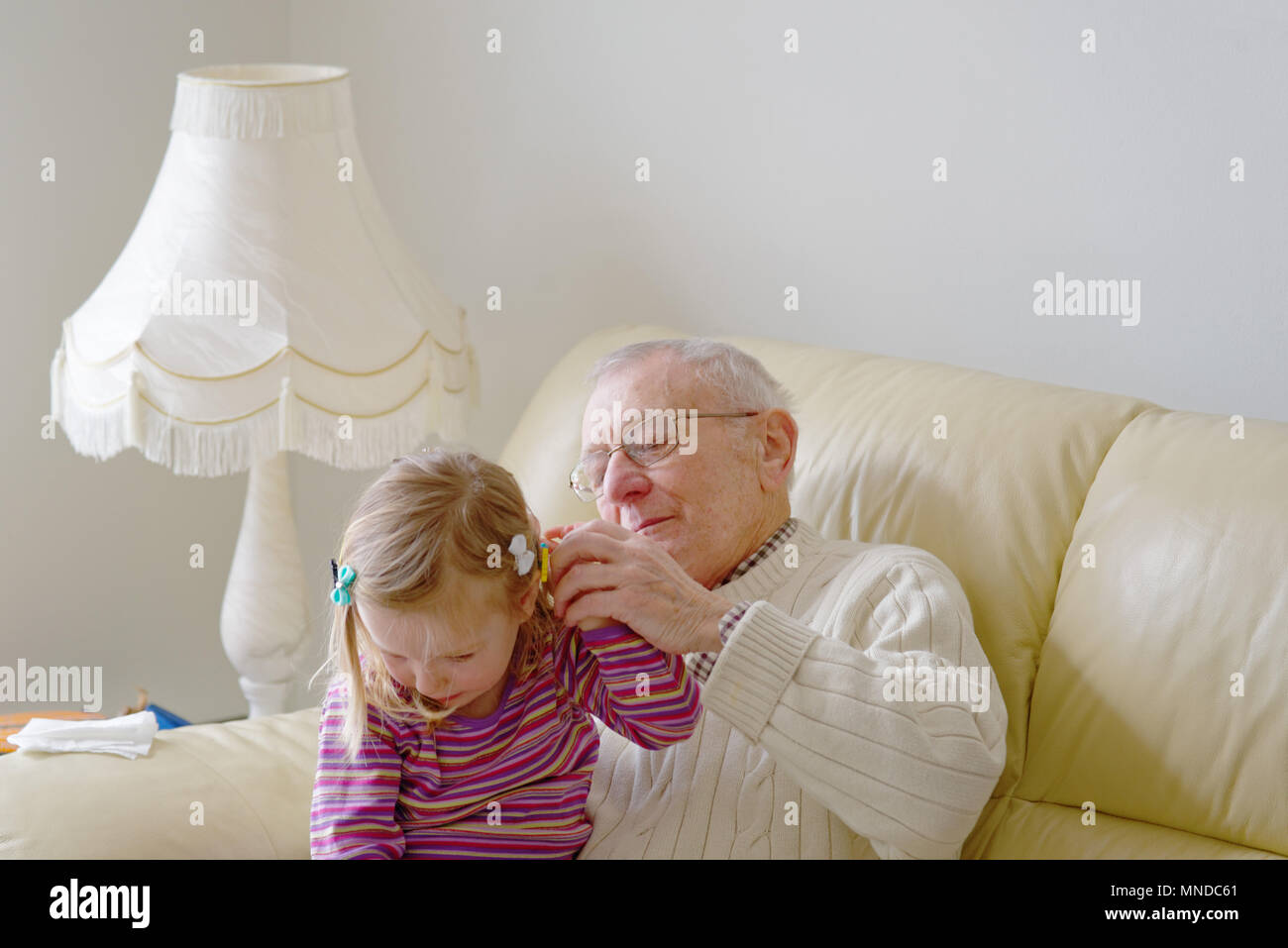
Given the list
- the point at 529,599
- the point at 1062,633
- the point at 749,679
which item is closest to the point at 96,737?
the point at 529,599

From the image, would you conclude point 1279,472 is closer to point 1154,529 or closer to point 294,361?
point 1154,529

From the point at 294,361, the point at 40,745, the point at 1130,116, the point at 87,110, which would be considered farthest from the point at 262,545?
the point at 1130,116

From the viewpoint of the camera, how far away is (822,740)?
1.29 meters

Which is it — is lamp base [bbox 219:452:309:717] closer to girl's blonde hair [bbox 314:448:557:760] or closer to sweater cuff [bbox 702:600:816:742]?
girl's blonde hair [bbox 314:448:557:760]

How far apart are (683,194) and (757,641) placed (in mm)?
1174

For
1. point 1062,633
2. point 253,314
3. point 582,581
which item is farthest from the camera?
point 253,314

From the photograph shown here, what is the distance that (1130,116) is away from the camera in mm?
1763

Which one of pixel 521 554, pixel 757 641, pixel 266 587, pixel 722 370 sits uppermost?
pixel 722 370

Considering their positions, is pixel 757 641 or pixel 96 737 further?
pixel 96 737

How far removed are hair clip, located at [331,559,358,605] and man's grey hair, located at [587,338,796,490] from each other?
543 millimetres

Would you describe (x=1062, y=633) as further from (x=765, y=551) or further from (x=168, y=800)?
(x=168, y=800)

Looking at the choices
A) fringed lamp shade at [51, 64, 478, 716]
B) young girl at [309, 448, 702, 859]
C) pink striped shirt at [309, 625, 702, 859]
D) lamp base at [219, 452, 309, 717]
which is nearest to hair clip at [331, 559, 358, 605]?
young girl at [309, 448, 702, 859]

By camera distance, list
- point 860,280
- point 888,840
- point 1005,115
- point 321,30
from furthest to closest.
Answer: point 321,30
point 860,280
point 1005,115
point 888,840
